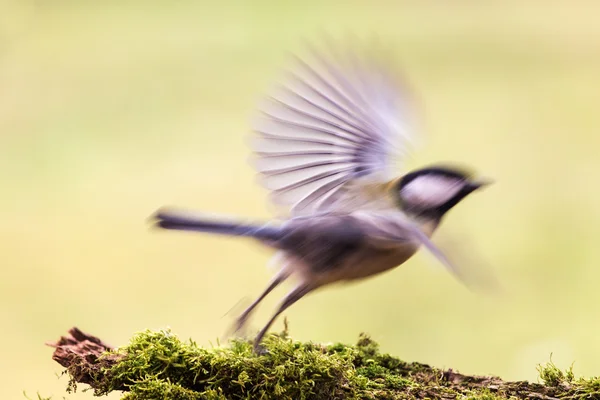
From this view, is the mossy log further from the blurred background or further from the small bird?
the blurred background

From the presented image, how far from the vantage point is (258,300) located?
4.87ft

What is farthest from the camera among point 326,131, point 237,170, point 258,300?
point 237,170

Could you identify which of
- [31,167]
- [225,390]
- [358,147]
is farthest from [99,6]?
[225,390]

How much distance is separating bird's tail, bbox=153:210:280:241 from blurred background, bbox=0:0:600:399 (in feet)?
4.58

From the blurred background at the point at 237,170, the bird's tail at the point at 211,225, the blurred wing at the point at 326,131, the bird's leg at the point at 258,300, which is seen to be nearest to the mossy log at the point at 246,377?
the bird's leg at the point at 258,300

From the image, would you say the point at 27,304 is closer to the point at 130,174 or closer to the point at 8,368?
the point at 8,368

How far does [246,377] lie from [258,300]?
0.59 ft

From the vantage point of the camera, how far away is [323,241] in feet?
4.52

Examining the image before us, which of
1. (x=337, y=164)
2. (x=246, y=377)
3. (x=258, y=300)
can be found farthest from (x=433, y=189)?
(x=246, y=377)

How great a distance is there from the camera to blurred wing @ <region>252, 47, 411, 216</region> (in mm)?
1580

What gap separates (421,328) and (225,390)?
184 cm

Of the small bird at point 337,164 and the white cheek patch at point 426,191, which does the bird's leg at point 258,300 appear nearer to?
the small bird at point 337,164

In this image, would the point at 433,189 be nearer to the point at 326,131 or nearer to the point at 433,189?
the point at 433,189

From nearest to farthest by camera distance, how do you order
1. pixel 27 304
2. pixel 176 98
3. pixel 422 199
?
pixel 422 199
pixel 27 304
pixel 176 98
